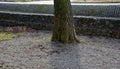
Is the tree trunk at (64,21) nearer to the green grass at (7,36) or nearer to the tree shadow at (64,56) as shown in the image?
the tree shadow at (64,56)

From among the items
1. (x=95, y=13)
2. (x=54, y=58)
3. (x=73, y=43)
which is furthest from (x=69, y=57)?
(x=95, y=13)

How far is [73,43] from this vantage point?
9289 millimetres

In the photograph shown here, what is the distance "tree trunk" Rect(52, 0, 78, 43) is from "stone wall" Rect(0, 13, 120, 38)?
1.76m

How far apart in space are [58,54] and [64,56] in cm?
30

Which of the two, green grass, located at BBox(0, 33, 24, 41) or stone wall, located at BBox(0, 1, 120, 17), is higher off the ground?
stone wall, located at BBox(0, 1, 120, 17)

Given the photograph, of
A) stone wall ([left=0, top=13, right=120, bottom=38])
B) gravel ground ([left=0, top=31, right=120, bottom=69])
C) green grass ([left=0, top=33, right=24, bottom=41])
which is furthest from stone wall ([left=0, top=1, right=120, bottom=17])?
green grass ([left=0, top=33, right=24, bottom=41])

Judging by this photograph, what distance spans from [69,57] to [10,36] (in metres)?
4.26

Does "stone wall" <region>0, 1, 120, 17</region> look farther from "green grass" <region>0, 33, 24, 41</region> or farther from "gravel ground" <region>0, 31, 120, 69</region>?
"green grass" <region>0, 33, 24, 41</region>

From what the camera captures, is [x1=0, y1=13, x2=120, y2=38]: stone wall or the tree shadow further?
[x1=0, y1=13, x2=120, y2=38]: stone wall

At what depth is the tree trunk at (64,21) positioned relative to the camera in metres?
9.24

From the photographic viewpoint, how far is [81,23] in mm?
11234

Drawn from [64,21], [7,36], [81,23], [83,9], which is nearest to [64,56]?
[64,21]

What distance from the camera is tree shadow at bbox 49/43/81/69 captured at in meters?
6.88

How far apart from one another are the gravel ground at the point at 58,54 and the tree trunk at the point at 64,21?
31 cm
